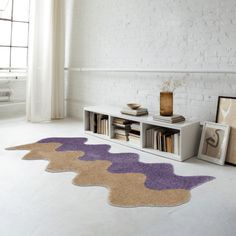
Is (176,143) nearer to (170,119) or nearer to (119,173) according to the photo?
(170,119)

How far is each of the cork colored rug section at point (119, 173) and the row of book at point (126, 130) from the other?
250 millimetres

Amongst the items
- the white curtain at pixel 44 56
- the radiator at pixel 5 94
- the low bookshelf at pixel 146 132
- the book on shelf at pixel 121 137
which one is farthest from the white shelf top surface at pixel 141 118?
the radiator at pixel 5 94

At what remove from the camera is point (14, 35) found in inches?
174

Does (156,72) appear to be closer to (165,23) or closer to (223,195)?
(165,23)

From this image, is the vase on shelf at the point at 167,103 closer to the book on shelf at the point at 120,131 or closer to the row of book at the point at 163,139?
the row of book at the point at 163,139

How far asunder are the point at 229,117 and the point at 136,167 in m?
0.96

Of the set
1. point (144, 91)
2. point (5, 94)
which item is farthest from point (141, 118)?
point (5, 94)

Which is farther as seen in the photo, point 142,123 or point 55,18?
point 55,18

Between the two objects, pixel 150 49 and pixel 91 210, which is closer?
pixel 91 210

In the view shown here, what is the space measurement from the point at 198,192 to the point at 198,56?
148 centimetres

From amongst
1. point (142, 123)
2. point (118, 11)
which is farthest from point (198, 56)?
point (118, 11)

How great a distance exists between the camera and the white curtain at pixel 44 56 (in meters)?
3.98

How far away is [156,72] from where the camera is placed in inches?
129

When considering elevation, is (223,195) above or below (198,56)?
below
